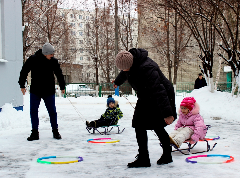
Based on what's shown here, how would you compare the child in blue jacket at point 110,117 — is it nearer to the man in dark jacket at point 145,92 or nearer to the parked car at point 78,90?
the man in dark jacket at point 145,92

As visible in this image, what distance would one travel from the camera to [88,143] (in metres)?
6.81

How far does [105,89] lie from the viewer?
26766 millimetres

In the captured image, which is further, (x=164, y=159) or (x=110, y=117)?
(x=110, y=117)

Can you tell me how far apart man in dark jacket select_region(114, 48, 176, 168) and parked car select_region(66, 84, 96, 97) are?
20702mm

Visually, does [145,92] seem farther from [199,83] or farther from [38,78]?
[199,83]

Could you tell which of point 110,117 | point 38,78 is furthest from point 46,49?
point 110,117

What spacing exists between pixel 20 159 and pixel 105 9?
27691 millimetres

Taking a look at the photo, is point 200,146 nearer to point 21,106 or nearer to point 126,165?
point 126,165

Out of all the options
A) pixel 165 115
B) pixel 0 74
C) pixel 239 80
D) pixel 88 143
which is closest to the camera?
pixel 165 115

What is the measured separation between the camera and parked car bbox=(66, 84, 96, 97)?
993 inches

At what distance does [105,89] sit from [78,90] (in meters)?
2.41

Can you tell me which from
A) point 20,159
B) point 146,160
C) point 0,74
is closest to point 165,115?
point 146,160

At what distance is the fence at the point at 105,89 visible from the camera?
2536 cm

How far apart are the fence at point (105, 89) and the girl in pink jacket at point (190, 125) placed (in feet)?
61.9
